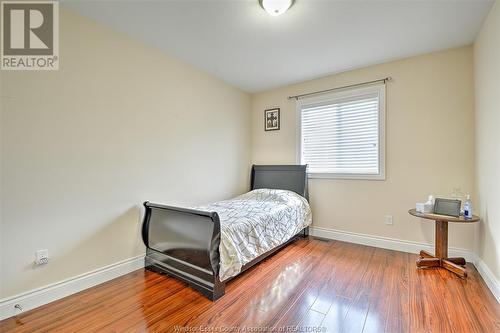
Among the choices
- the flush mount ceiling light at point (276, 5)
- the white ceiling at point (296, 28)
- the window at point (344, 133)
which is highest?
the white ceiling at point (296, 28)

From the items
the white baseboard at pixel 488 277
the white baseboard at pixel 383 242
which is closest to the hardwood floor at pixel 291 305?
the white baseboard at pixel 488 277

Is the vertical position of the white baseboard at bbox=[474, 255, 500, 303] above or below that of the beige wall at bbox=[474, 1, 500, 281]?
below

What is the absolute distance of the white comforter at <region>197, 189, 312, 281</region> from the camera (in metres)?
2.01

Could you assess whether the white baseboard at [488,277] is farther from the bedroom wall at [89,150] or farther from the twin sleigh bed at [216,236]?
the bedroom wall at [89,150]

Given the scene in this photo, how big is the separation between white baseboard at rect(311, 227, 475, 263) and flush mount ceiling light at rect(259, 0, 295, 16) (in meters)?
2.90

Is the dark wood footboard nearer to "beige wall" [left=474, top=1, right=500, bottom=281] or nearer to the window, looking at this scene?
the window

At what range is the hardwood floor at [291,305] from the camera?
5.21ft

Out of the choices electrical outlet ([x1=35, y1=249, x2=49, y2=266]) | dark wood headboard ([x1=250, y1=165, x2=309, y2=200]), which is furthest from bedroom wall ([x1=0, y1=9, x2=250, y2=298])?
dark wood headboard ([x1=250, y1=165, x2=309, y2=200])

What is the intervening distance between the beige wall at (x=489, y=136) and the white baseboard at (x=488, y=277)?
0.05m

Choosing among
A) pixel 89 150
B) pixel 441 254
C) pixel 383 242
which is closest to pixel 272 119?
pixel 383 242

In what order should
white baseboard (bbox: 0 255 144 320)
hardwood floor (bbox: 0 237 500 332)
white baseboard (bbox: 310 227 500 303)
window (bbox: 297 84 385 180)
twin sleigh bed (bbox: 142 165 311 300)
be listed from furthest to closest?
window (bbox: 297 84 385 180) < white baseboard (bbox: 310 227 500 303) < twin sleigh bed (bbox: 142 165 311 300) < white baseboard (bbox: 0 255 144 320) < hardwood floor (bbox: 0 237 500 332)

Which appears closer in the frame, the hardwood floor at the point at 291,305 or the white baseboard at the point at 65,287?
the hardwood floor at the point at 291,305

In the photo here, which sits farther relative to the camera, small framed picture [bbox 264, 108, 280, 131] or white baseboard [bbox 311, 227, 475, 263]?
small framed picture [bbox 264, 108, 280, 131]

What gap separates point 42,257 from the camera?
6.08 feet
